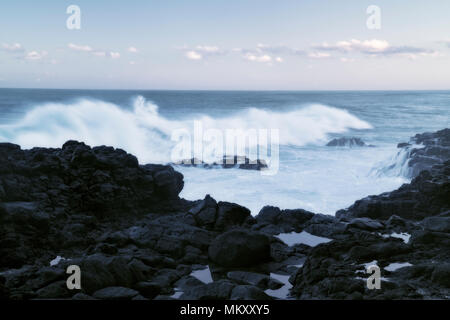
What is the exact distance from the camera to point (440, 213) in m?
12.8

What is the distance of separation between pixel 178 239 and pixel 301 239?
3551mm

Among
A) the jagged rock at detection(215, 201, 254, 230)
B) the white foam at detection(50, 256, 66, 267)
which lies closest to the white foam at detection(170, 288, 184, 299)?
the white foam at detection(50, 256, 66, 267)

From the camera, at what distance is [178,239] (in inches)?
428

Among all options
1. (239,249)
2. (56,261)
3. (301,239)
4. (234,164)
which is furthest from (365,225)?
(234,164)

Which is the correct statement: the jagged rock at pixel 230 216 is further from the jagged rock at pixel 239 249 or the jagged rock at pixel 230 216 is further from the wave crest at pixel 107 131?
the wave crest at pixel 107 131

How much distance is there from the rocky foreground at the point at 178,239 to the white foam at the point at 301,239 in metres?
0.08

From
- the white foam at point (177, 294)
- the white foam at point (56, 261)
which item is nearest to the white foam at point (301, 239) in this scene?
the white foam at point (177, 294)

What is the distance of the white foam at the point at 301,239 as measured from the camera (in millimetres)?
11992

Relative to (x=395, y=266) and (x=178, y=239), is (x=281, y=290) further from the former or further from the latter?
(x=178, y=239)

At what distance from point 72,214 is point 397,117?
5952 cm

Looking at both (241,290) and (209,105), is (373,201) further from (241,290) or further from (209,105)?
(209,105)

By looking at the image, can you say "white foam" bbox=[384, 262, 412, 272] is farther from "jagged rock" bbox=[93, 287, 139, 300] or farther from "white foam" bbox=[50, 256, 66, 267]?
"white foam" bbox=[50, 256, 66, 267]

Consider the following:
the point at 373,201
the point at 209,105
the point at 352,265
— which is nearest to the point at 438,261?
the point at 352,265

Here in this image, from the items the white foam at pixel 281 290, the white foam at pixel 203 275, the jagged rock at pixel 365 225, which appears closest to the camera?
the white foam at pixel 281 290
